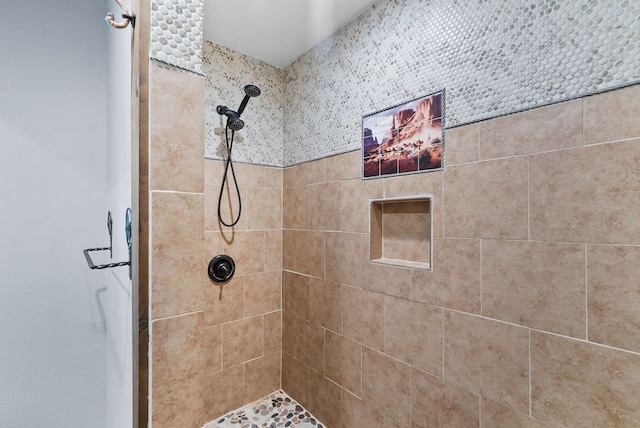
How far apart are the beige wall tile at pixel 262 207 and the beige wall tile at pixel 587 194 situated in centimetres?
151

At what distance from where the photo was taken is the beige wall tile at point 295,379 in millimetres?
1821

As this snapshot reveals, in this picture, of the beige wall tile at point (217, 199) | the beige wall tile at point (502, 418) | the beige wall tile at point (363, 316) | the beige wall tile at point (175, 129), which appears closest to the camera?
the beige wall tile at point (175, 129)

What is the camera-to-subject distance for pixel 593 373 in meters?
0.80

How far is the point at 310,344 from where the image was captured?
1.79 metres

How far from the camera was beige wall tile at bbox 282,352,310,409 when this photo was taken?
1.82 metres

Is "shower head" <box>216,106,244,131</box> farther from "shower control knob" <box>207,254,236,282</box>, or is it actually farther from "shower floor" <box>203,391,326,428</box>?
"shower floor" <box>203,391,326,428</box>

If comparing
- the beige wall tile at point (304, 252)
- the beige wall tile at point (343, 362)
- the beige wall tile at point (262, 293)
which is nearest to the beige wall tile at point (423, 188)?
the beige wall tile at point (304, 252)

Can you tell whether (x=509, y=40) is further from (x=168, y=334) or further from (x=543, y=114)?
(x=168, y=334)

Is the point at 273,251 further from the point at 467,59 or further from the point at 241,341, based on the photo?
the point at 467,59

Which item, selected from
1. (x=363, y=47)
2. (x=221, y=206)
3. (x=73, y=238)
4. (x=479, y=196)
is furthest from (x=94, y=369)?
(x=363, y=47)

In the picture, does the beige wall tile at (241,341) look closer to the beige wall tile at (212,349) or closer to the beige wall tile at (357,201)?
the beige wall tile at (212,349)

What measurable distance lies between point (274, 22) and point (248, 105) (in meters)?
0.53

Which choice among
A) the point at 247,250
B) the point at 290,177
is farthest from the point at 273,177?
the point at 247,250

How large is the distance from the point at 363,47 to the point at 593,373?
1.63m
